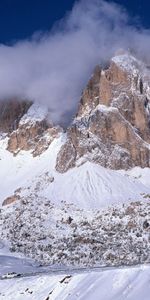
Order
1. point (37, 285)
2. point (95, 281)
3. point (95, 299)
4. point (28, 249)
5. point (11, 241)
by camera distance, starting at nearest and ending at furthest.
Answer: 1. point (95, 299)
2. point (95, 281)
3. point (37, 285)
4. point (28, 249)
5. point (11, 241)

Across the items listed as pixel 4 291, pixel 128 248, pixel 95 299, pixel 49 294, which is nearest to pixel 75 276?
pixel 49 294

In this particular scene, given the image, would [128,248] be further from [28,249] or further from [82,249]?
[28,249]

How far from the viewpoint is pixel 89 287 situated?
47156 millimetres

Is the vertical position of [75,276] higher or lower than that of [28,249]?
lower

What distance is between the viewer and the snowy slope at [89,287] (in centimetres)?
4394

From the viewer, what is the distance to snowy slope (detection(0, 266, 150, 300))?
144ft

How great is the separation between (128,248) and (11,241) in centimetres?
4392

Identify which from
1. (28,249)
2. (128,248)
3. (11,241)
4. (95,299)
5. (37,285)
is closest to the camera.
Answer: (95,299)

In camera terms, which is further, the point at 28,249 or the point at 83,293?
the point at 28,249

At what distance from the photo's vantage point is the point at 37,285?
53344mm

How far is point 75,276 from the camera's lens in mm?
50219

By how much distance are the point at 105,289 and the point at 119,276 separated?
61.2 inches

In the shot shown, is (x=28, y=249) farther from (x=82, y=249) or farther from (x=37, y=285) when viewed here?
(x=37, y=285)

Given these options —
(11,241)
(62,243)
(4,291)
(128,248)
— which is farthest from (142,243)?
(4,291)
